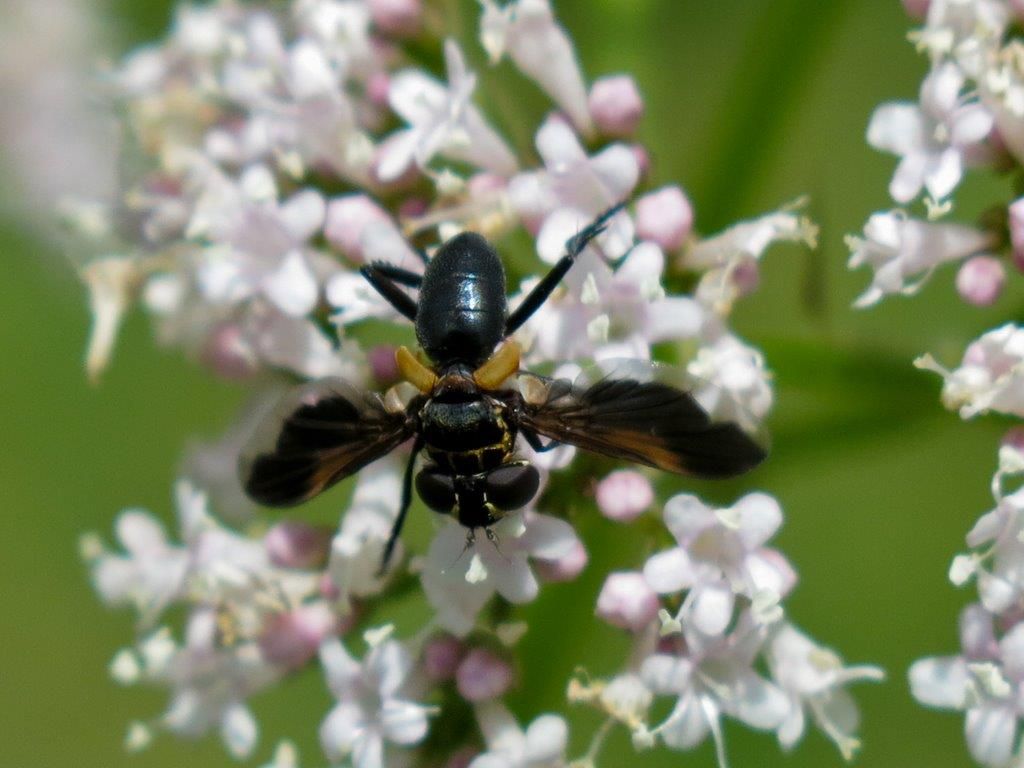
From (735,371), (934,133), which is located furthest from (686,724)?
(934,133)

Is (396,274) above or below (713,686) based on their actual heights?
above

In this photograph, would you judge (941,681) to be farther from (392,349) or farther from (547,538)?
(392,349)

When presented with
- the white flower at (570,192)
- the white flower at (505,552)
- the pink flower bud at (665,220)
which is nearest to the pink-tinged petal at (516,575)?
the white flower at (505,552)

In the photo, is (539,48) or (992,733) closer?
(992,733)

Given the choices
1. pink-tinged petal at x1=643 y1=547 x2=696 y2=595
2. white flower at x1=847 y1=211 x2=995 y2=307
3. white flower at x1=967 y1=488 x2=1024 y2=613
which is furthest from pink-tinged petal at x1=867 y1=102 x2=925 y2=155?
pink-tinged petal at x1=643 y1=547 x2=696 y2=595

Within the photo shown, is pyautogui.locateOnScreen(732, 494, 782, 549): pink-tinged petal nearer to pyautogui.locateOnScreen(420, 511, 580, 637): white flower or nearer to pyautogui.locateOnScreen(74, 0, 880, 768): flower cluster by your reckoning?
pyautogui.locateOnScreen(74, 0, 880, 768): flower cluster
